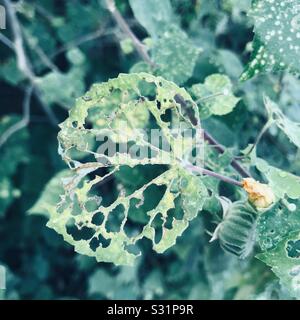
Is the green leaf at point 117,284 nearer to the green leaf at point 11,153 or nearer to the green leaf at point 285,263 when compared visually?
the green leaf at point 11,153

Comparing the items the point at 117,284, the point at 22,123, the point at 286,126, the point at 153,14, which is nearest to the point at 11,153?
the point at 22,123

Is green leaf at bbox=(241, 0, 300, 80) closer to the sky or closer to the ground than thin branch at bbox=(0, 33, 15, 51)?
closer to the sky

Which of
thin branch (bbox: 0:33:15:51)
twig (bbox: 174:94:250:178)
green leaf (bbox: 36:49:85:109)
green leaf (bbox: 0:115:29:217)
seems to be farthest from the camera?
green leaf (bbox: 0:115:29:217)

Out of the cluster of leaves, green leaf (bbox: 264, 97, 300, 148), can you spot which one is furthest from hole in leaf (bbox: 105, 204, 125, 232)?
green leaf (bbox: 264, 97, 300, 148)

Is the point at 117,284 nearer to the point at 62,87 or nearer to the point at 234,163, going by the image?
the point at 62,87

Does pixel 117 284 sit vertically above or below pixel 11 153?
below

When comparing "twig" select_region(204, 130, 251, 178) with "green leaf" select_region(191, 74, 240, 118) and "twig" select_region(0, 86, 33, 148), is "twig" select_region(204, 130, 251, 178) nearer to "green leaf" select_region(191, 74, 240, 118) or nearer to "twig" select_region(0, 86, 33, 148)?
"green leaf" select_region(191, 74, 240, 118)

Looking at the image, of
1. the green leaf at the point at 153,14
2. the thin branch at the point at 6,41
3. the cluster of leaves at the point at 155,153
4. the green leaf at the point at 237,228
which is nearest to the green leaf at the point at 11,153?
the cluster of leaves at the point at 155,153

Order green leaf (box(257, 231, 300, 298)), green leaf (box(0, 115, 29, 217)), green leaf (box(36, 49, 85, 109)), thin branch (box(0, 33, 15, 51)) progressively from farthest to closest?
1. green leaf (box(0, 115, 29, 217))
2. thin branch (box(0, 33, 15, 51))
3. green leaf (box(36, 49, 85, 109))
4. green leaf (box(257, 231, 300, 298))
